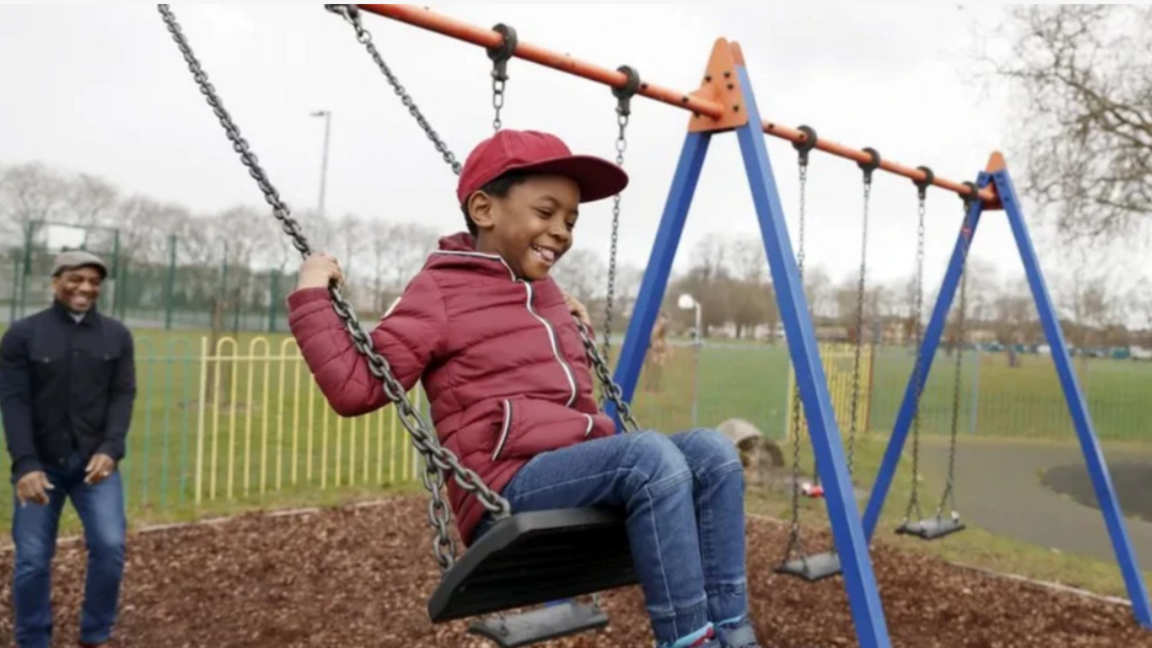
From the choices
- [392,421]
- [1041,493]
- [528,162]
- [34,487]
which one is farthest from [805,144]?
[392,421]

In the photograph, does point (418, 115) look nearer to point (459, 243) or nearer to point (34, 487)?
point (459, 243)

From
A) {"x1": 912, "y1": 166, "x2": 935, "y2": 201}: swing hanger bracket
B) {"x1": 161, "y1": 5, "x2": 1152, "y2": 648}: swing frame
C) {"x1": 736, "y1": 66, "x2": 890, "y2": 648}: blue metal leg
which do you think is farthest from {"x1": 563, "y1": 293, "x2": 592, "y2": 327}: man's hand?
{"x1": 912, "y1": 166, "x2": 935, "y2": 201}: swing hanger bracket

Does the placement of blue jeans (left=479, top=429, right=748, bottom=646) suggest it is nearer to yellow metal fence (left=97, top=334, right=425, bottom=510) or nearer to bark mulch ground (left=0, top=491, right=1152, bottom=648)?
bark mulch ground (left=0, top=491, right=1152, bottom=648)

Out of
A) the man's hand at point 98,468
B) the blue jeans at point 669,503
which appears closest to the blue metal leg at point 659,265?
the blue jeans at point 669,503

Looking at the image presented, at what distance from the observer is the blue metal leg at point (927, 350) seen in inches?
189

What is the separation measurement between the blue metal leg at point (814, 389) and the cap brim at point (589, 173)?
1.15 metres

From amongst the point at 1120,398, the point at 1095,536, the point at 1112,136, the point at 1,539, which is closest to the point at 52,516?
the point at 1,539

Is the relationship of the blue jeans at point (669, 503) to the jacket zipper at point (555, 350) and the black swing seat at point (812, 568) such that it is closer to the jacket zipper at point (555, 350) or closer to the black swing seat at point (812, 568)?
the jacket zipper at point (555, 350)

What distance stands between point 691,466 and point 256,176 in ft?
3.87

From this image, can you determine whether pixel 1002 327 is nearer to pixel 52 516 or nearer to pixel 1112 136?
pixel 1112 136

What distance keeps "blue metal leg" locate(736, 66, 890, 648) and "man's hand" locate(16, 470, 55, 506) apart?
9.11 ft

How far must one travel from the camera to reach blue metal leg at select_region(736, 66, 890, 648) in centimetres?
280

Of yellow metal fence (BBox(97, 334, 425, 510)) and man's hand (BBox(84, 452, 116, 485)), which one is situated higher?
man's hand (BBox(84, 452, 116, 485))

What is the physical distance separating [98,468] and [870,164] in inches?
142
